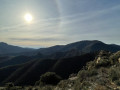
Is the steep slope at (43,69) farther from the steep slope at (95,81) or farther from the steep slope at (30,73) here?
the steep slope at (95,81)

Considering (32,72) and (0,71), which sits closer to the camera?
(32,72)

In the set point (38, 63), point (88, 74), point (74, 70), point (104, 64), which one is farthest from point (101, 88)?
point (38, 63)

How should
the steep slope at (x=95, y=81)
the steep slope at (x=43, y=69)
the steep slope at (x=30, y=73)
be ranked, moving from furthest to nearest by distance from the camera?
1. the steep slope at (x=43, y=69)
2. the steep slope at (x=30, y=73)
3. the steep slope at (x=95, y=81)

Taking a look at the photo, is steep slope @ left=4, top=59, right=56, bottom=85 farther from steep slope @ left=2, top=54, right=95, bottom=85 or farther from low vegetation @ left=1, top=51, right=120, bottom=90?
low vegetation @ left=1, top=51, right=120, bottom=90

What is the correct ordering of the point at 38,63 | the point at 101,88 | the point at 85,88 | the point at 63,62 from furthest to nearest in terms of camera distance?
the point at 38,63 → the point at 63,62 → the point at 85,88 → the point at 101,88

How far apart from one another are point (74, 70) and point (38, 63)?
31409mm

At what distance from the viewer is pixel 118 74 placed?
12836 mm

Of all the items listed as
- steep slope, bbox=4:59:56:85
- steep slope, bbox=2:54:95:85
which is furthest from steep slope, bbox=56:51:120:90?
steep slope, bbox=2:54:95:85

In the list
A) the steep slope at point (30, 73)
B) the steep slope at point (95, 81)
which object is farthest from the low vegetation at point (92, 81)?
the steep slope at point (30, 73)

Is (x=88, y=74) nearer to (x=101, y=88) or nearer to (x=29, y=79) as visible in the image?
(x=101, y=88)

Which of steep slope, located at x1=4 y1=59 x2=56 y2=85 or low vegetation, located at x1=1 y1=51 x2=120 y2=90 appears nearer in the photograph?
low vegetation, located at x1=1 y1=51 x2=120 y2=90

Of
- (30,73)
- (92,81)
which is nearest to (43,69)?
(30,73)

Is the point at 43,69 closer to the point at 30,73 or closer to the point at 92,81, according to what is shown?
the point at 30,73

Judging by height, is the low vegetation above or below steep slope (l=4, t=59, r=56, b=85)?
above
